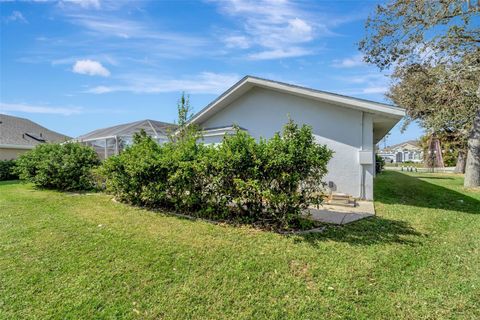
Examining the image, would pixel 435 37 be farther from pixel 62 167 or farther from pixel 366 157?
pixel 62 167

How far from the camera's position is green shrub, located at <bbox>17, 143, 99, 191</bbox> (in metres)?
11.2

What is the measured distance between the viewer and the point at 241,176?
571 cm

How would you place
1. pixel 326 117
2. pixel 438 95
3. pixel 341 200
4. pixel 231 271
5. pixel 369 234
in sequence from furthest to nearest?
pixel 438 95, pixel 326 117, pixel 341 200, pixel 369 234, pixel 231 271

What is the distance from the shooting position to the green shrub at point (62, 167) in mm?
11242

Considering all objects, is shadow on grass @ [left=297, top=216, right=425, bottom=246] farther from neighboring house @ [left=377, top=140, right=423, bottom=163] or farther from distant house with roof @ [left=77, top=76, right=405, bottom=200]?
neighboring house @ [left=377, top=140, right=423, bottom=163]

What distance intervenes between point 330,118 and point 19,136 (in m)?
23.6

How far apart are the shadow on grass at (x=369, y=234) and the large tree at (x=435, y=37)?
11.4m

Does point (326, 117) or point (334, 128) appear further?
point (326, 117)

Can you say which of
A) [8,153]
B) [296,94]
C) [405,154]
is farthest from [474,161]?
[405,154]

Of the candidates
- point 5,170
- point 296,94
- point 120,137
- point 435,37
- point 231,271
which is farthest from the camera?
point 5,170

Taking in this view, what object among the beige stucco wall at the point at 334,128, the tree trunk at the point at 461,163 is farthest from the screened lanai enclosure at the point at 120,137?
the tree trunk at the point at 461,163

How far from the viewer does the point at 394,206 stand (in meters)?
8.31

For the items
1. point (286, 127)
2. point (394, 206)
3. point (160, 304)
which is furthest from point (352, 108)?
point (160, 304)

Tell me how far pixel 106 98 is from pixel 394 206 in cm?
1616
